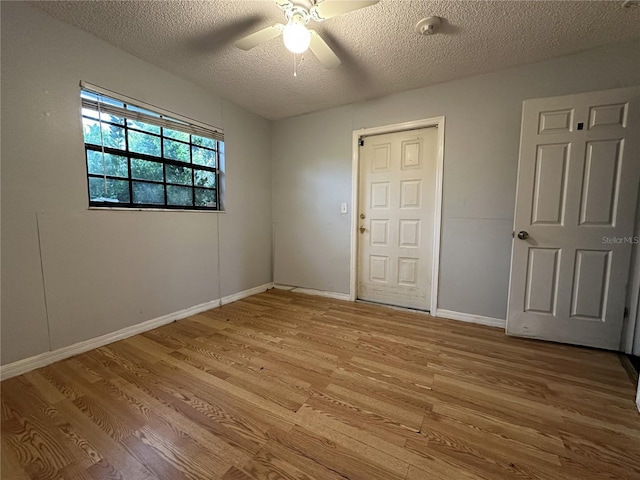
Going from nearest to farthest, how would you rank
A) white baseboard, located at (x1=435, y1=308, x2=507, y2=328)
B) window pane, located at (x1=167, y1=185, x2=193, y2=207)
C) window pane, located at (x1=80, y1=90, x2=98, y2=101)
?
window pane, located at (x1=80, y1=90, x2=98, y2=101) < white baseboard, located at (x1=435, y1=308, x2=507, y2=328) < window pane, located at (x1=167, y1=185, x2=193, y2=207)

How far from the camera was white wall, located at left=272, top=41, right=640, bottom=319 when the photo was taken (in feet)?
7.06

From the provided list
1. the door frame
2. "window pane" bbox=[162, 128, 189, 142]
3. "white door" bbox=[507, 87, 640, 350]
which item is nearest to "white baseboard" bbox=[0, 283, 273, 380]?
the door frame

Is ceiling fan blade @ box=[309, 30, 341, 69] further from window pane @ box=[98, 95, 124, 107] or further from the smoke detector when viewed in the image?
window pane @ box=[98, 95, 124, 107]

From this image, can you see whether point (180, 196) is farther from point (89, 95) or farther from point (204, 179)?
point (89, 95)

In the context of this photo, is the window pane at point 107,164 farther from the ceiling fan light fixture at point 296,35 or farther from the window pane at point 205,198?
the ceiling fan light fixture at point 296,35

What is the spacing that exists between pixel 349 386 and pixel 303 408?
336 mm

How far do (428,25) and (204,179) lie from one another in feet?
8.31

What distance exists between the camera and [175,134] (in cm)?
261

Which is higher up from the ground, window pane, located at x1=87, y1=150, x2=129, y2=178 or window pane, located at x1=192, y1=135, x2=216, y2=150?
window pane, located at x1=192, y1=135, x2=216, y2=150

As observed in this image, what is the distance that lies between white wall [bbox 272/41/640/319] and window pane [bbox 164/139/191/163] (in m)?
1.44

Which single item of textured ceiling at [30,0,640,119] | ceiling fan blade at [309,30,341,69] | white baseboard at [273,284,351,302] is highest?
textured ceiling at [30,0,640,119]

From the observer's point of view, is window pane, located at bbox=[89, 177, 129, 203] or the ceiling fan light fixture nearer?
the ceiling fan light fixture

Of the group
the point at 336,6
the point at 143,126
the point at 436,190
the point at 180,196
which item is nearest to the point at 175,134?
the point at 143,126

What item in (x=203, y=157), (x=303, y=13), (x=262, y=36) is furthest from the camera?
(x=203, y=157)
